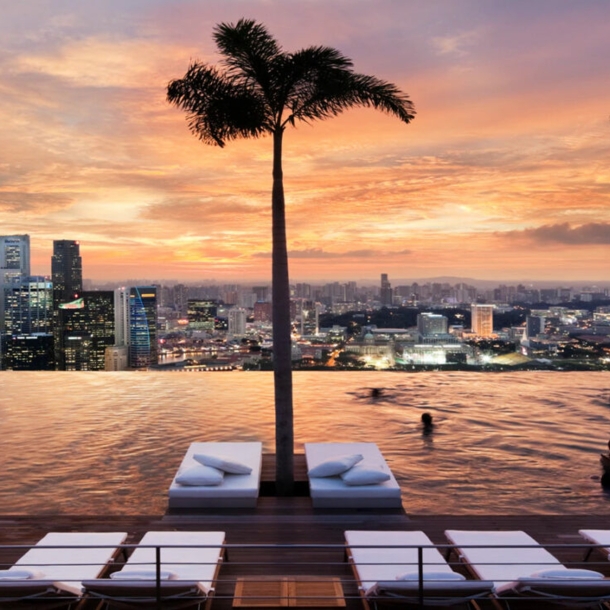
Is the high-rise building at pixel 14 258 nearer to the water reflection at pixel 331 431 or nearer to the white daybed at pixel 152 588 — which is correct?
the water reflection at pixel 331 431

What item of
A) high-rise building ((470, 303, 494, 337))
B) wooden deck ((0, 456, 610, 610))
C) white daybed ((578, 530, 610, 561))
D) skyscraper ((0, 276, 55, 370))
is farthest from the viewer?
skyscraper ((0, 276, 55, 370))

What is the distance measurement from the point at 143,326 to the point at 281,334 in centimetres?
1429

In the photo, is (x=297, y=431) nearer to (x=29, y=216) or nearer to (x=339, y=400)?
(x=339, y=400)

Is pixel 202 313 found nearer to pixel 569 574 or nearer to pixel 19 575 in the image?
pixel 19 575

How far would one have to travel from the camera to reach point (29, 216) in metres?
20.1

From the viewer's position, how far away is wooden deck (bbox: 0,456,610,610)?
4.90 m

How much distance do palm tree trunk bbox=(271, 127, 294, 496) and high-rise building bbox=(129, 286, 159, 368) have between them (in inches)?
471

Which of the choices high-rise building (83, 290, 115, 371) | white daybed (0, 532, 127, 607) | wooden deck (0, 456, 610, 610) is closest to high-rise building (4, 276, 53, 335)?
high-rise building (83, 290, 115, 371)

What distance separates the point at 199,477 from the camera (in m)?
5.92

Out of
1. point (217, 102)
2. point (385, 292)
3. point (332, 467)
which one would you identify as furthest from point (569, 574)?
point (385, 292)

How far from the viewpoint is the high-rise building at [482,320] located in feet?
57.6

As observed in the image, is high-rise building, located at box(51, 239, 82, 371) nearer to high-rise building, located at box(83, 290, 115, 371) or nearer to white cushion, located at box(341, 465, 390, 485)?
high-rise building, located at box(83, 290, 115, 371)

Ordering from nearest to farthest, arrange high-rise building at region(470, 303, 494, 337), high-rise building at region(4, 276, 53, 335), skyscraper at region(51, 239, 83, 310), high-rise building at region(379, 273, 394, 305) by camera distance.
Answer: high-rise building at region(470, 303, 494, 337), high-rise building at region(379, 273, 394, 305), high-rise building at region(4, 276, 53, 335), skyscraper at region(51, 239, 83, 310)

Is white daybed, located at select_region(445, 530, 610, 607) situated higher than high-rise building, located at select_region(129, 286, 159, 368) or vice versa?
high-rise building, located at select_region(129, 286, 159, 368)
